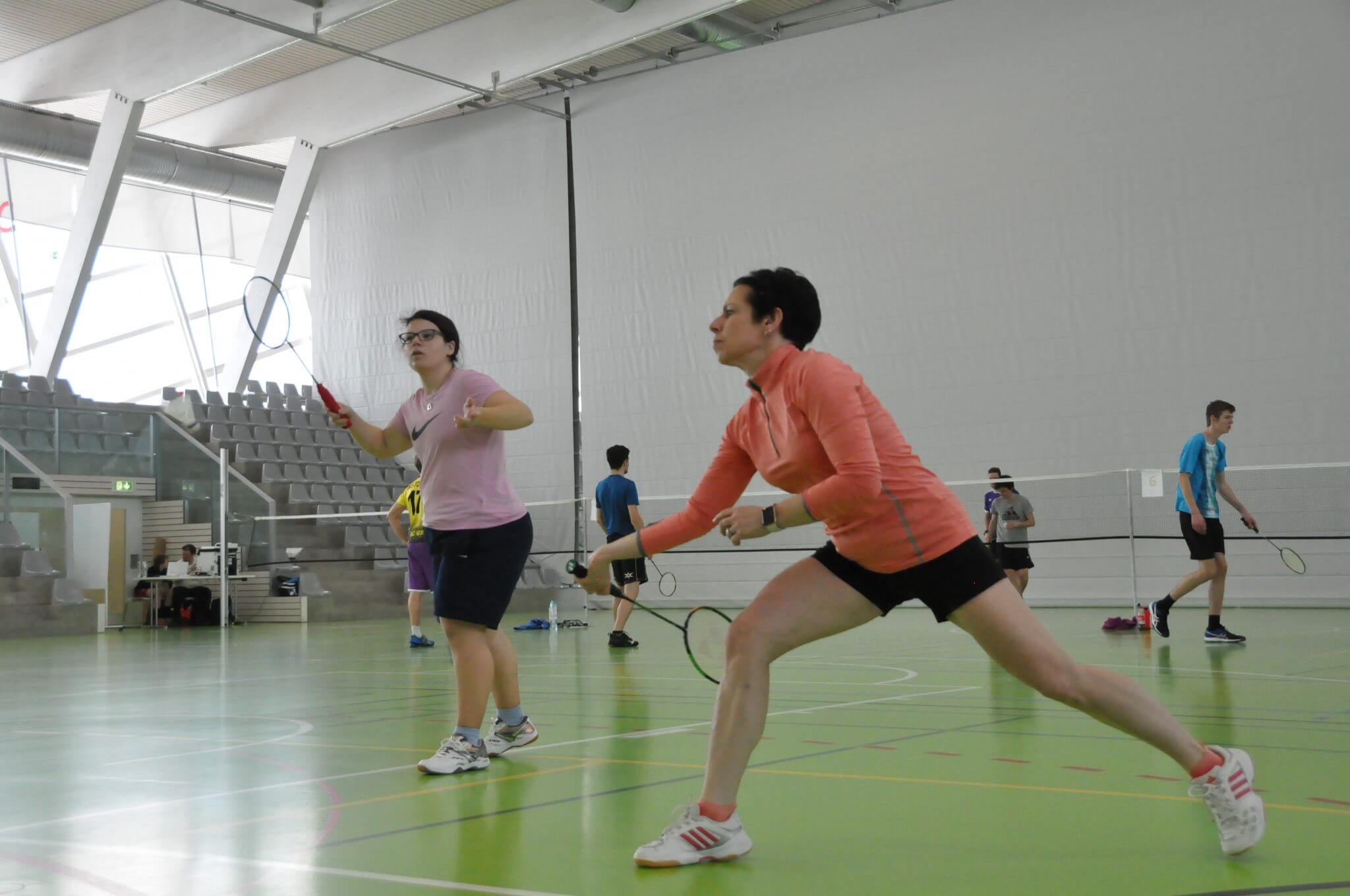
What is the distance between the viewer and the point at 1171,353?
60.8ft

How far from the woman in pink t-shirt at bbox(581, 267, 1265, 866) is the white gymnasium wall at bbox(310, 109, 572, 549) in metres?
20.1

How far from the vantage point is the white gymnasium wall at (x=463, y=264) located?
2469cm

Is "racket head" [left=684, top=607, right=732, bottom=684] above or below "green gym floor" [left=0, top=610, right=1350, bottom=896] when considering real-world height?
above

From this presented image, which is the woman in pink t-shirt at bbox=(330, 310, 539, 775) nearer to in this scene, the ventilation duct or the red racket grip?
the red racket grip

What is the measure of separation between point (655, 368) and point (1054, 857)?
20.0m

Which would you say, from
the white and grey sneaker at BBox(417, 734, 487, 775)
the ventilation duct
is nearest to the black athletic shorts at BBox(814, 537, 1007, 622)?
the white and grey sneaker at BBox(417, 734, 487, 775)

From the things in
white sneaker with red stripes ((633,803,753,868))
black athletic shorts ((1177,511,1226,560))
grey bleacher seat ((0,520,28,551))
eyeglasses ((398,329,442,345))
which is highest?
eyeglasses ((398,329,442,345))

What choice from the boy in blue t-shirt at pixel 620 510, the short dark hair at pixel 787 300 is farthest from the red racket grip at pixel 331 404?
the boy in blue t-shirt at pixel 620 510

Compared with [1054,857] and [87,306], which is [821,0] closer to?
[87,306]

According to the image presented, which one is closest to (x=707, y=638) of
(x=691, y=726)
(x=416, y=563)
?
(x=691, y=726)

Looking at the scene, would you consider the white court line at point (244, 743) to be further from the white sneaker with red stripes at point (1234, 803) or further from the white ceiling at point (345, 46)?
the white ceiling at point (345, 46)

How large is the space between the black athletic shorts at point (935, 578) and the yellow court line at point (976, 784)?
1.20 meters

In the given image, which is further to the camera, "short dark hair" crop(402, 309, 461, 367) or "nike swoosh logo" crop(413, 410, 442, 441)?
"short dark hair" crop(402, 309, 461, 367)

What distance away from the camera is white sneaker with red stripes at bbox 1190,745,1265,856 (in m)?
3.38
